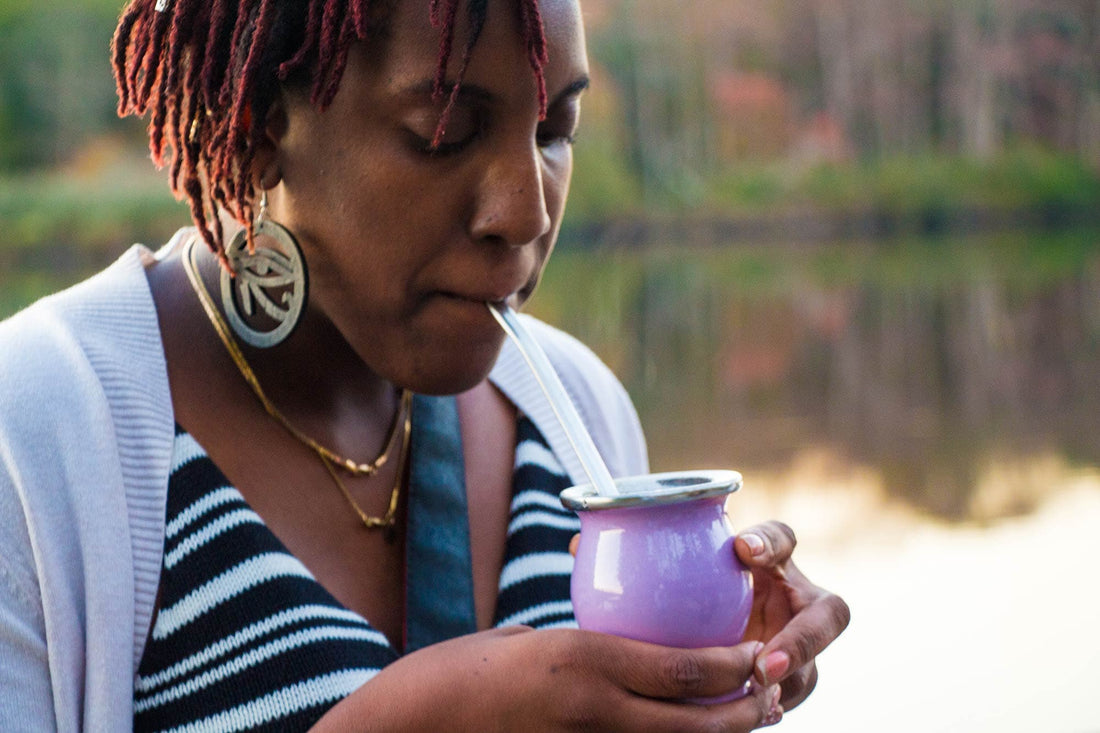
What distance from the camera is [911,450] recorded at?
470 cm

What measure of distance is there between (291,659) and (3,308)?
6713 mm

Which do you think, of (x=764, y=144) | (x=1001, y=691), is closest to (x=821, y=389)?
(x=1001, y=691)

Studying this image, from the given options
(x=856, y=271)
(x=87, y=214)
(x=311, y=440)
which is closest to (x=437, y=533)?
(x=311, y=440)

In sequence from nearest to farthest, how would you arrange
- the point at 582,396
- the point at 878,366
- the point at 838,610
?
the point at 838,610
the point at 582,396
the point at 878,366

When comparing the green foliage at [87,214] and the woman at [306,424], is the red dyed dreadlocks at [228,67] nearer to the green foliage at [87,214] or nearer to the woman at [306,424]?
the woman at [306,424]

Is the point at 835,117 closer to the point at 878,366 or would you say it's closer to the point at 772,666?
the point at 878,366

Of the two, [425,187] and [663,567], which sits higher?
[425,187]

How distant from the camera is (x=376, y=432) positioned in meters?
1.31

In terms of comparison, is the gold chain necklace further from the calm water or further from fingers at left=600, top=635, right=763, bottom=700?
the calm water

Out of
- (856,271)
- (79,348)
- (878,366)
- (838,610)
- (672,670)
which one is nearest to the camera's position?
(672,670)

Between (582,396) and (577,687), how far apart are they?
575mm

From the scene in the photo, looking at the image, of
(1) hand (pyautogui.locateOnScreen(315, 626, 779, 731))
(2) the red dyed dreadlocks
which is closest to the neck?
(2) the red dyed dreadlocks

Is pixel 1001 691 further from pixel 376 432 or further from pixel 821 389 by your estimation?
pixel 821 389

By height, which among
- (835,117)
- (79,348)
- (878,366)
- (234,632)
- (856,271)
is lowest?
(878,366)
